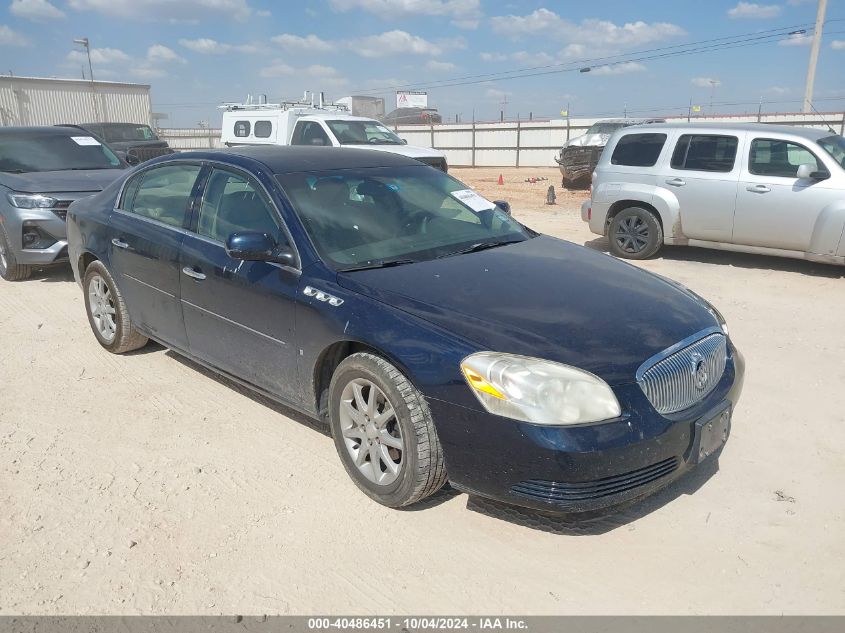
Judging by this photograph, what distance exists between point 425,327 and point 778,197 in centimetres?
634

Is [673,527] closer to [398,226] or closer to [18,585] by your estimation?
[398,226]

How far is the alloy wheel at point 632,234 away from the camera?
8.90 metres

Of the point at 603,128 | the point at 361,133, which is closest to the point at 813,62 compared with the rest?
the point at 603,128

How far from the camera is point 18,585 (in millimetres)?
2773

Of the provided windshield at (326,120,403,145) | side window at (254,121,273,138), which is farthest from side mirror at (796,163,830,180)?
side window at (254,121,273,138)

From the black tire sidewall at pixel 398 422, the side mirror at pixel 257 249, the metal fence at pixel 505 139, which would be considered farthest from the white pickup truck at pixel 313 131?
the metal fence at pixel 505 139

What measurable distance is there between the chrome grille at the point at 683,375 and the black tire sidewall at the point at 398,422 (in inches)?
39.7

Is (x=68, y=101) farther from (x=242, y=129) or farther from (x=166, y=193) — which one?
(x=166, y=193)

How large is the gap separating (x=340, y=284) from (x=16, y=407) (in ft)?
8.54

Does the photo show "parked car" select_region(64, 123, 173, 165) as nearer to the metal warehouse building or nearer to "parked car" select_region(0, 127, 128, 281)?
"parked car" select_region(0, 127, 128, 281)

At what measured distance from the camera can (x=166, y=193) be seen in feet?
15.3

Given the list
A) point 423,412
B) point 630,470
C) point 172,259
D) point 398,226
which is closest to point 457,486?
point 423,412

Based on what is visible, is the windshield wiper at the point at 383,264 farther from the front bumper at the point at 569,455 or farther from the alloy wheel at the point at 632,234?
the alloy wheel at the point at 632,234

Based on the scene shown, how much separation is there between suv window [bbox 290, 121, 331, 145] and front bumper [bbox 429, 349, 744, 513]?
12.0 metres
